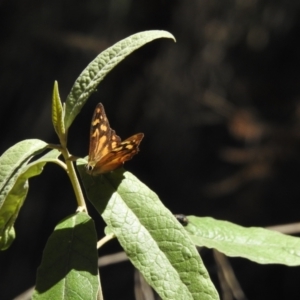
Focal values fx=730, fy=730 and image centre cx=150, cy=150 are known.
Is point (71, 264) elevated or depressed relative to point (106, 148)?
depressed

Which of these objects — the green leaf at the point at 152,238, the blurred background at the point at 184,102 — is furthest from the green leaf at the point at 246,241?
the blurred background at the point at 184,102

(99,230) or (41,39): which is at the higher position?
(41,39)

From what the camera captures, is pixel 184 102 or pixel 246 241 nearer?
pixel 246 241

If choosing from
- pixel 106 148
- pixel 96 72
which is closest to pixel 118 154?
pixel 106 148

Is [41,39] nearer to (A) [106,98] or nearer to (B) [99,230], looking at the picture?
(A) [106,98]

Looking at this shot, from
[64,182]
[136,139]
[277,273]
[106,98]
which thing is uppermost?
[136,139]

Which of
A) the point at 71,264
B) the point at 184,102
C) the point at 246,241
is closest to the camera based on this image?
the point at 71,264

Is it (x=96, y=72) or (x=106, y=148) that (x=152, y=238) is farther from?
(x=96, y=72)

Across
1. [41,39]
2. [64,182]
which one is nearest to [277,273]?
[64,182]
